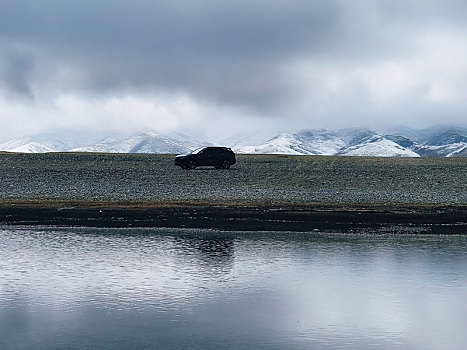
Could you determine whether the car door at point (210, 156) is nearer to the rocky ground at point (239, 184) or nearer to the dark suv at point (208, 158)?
the dark suv at point (208, 158)

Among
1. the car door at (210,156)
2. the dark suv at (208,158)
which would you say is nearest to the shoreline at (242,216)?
the dark suv at (208,158)

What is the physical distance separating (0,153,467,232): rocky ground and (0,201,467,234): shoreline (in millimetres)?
232

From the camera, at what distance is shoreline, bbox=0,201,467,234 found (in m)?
26.7

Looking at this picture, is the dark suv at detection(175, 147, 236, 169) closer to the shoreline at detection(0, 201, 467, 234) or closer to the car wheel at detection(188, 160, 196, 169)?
the car wheel at detection(188, 160, 196, 169)

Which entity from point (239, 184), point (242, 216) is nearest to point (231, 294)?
point (242, 216)

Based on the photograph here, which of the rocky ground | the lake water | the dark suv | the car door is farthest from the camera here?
the car door

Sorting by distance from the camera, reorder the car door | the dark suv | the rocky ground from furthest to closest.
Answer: the car door < the dark suv < the rocky ground

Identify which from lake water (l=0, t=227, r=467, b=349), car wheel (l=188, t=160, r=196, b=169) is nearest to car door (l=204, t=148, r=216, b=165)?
car wheel (l=188, t=160, r=196, b=169)

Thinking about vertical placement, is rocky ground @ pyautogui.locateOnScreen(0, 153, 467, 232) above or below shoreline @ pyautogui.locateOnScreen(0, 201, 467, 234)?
above

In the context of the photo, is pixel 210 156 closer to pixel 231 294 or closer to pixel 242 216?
pixel 242 216

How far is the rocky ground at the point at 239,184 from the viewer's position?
34781mm

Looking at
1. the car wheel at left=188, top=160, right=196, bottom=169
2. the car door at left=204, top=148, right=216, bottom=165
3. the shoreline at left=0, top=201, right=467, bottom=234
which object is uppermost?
the car door at left=204, top=148, right=216, bottom=165

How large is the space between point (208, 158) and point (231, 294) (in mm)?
36274

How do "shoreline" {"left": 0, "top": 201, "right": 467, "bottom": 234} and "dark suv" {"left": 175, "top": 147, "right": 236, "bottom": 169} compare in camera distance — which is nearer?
"shoreline" {"left": 0, "top": 201, "right": 467, "bottom": 234}
